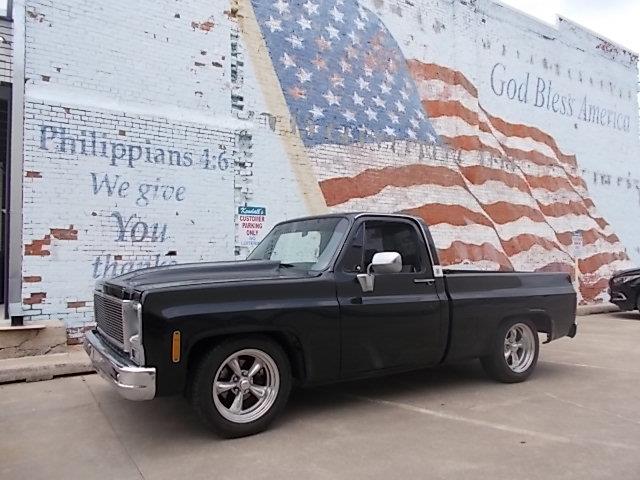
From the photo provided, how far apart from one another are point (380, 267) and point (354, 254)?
304mm

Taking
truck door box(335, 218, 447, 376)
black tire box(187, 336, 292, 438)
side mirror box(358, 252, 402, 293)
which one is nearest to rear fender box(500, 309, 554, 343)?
truck door box(335, 218, 447, 376)

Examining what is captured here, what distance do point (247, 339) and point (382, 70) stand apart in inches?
347

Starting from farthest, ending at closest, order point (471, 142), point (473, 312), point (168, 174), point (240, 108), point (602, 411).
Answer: point (471, 142), point (240, 108), point (168, 174), point (473, 312), point (602, 411)

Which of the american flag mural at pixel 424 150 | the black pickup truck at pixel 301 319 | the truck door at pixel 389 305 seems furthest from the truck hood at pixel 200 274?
the american flag mural at pixel 424 150

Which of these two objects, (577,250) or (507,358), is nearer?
(507,358)

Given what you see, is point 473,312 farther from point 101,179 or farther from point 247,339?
point 101,179

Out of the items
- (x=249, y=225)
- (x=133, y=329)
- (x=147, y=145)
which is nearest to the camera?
(x=133, y=329)

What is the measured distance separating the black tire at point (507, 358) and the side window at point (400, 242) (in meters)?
1.31

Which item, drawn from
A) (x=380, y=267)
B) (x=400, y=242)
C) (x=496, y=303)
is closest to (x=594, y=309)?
(x=496, y=303)

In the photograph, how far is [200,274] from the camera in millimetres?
4996

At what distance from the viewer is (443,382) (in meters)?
6.46

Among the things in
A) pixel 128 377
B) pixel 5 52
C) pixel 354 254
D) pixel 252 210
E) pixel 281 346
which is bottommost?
pixel 128 377

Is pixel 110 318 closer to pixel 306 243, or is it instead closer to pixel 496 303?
pixel 306 243

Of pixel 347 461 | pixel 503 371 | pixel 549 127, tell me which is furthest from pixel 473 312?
pixel 549 127
